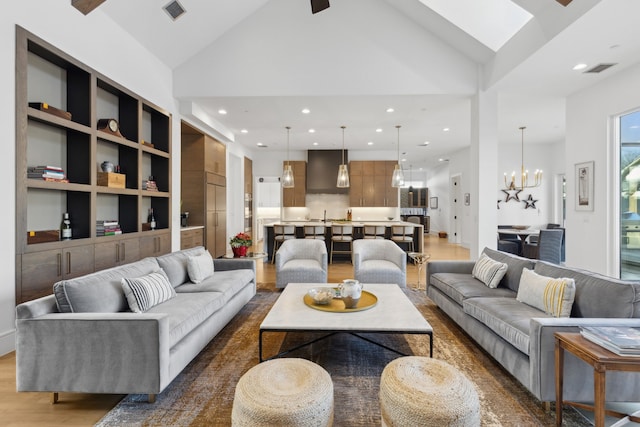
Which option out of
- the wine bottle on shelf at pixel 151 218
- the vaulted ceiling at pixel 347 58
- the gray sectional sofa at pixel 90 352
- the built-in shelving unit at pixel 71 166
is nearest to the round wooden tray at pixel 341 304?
the gray sectional sofa at pixel 90 352

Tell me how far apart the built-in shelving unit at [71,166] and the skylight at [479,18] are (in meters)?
4.60

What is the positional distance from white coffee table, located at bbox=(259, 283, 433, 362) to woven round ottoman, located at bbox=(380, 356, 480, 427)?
1.97 ft

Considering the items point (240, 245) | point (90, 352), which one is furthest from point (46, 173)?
point (240, 245)

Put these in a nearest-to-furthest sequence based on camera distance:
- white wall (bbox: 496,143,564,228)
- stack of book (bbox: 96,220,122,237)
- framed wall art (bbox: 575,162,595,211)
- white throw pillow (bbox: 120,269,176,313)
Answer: white throw pillow (bbox: 120,269,176,313), stack of book (bbox: 96,220,122,237), framed wall art (bbox: 575,162,595,211), white wall (bbox: 496,143,564,228)

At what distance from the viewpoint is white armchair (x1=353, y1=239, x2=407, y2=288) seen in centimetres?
443

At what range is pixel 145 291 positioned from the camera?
101 inches

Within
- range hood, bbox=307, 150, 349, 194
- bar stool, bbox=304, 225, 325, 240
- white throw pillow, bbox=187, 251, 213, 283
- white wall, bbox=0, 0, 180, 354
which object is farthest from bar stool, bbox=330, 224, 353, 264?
white wall, bbox=0, 0, 180, 354

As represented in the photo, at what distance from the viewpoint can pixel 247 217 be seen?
9789mm

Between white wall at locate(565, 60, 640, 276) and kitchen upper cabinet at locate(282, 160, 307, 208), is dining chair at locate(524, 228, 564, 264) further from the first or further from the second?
kitchen upper cabinet at locate(282, 160, 307, 208)

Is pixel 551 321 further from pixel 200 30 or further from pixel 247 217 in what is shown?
pixel 247 217

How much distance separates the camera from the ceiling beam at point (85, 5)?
10.7 feet

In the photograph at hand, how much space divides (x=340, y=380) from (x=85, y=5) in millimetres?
4451

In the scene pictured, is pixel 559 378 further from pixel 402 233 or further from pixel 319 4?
pixel 402 233

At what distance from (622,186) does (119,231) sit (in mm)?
7088
